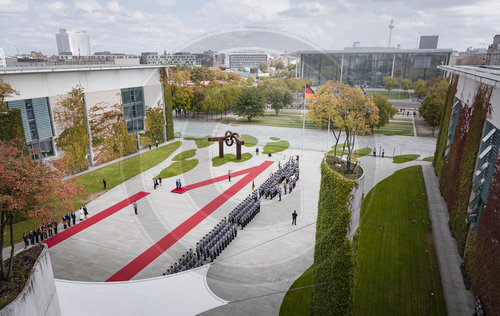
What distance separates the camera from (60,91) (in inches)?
1072

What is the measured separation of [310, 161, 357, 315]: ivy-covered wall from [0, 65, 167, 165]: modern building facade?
25222 millimetres

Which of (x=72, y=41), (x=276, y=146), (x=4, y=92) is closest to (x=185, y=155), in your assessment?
(x=276, y=146)

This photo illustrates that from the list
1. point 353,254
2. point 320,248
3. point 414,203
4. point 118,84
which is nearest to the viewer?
point 353,254

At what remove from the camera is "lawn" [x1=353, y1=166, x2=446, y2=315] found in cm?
1327

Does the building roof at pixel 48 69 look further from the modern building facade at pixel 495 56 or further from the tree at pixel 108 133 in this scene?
the modern building facade at pixel 495 56

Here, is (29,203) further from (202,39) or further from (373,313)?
(373,313)

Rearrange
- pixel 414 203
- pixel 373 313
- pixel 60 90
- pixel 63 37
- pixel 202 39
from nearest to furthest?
pixel 373 313 → pixel 202 39 → pixel 414 203 → pixel 60 90 → pixel 63 37

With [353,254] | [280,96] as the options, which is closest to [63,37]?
[280,96]

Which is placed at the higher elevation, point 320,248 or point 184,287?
point 320,248

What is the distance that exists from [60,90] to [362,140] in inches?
1408

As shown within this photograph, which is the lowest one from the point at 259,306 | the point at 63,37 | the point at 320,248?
the point at 259,306

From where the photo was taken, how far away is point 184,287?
1137 centimetres

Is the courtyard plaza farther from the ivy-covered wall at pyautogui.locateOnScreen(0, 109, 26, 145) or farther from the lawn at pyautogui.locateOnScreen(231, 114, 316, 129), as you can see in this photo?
the lawn at pyautogui.locateOnScreen(231, 114, 316, 129)

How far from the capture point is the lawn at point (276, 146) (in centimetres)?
3769
